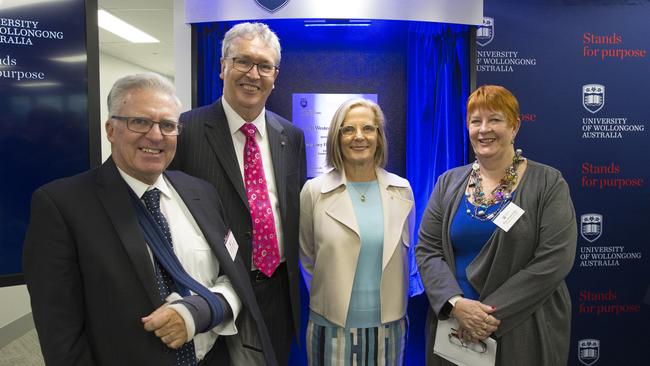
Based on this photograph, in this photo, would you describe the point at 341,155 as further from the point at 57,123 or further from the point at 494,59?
the point at 494,59

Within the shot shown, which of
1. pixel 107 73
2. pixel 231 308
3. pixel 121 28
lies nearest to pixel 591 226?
pixel 231 308

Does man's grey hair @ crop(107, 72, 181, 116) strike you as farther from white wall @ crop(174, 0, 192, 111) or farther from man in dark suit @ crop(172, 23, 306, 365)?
white wall @ crop(174, 0, 192, 111)

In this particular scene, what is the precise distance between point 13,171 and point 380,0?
6.75 ft

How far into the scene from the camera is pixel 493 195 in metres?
2.07

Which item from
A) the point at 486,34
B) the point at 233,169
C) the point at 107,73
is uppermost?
the point at 107,73

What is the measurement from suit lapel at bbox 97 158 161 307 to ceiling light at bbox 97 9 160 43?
16.8 feet

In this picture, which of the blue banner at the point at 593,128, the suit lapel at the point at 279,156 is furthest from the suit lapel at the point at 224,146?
the blue banner at the point at 593,128

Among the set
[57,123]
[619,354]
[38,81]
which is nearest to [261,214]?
[57,123]

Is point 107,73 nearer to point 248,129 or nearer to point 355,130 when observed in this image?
point 248,129

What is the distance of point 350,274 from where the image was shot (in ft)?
6.88

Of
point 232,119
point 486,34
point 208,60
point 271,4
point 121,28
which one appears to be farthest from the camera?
point 121,28

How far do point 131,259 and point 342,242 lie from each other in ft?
3.36

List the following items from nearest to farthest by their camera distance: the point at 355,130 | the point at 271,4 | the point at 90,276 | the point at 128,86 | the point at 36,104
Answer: the point at 90,276 < the point at 128,86 < the point at 36,104 < the point at 355,130 < the point at 271,4

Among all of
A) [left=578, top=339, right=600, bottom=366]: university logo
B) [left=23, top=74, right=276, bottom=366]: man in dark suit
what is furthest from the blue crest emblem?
[left=578, top=339, right=600, bottom=366]: university logo
